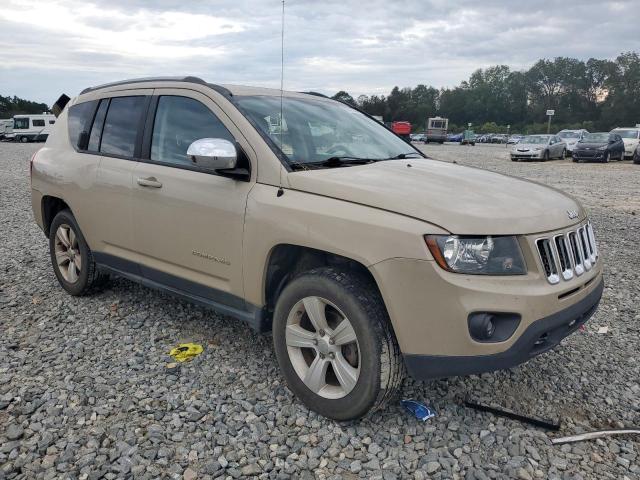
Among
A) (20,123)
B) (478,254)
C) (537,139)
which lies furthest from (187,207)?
(20,123)

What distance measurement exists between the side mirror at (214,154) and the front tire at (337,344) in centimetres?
78

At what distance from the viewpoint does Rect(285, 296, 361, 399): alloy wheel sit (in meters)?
2.73

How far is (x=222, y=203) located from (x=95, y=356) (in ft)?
4.90

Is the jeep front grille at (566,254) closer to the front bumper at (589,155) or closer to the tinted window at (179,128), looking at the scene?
Result: the tinted window at (179,128)

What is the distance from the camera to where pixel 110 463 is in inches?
98.9

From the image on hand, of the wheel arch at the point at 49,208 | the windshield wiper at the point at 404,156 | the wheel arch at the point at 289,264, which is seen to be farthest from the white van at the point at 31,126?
the wheel arch at the point at 289,264

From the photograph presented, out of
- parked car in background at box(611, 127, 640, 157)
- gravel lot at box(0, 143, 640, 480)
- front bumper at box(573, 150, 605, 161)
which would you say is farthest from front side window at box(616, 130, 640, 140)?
gravel lot at box(0, 143, 640, 480)

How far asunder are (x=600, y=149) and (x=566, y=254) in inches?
943

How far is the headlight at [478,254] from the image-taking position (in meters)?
2.37

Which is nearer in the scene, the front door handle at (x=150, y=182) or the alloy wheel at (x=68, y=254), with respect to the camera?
the front door handle at (x=150, y=182)

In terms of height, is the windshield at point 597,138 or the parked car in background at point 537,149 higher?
the windshield at point 597,138

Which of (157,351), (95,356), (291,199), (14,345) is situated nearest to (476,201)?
(291,199)

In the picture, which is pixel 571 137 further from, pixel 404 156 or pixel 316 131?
pixel 316 131

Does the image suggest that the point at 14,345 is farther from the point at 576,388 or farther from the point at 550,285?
the point at 576,388
